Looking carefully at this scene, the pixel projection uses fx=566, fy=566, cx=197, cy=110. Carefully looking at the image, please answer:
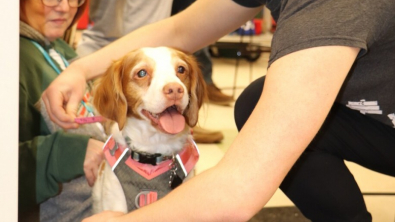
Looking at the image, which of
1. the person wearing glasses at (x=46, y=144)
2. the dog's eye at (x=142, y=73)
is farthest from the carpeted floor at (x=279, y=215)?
the dog's eye at (x=142, y=73)

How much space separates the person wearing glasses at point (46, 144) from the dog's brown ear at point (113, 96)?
0.44ft

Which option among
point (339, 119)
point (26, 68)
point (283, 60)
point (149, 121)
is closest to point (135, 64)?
point (149, 121)

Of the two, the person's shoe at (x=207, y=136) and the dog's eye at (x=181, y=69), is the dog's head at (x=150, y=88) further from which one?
the person's shoe at (x=207, y=136)

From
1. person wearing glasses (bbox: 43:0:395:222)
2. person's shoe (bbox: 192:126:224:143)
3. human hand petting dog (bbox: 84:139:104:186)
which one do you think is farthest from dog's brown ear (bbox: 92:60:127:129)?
person's shoe (bbox: 192:126:224:143)

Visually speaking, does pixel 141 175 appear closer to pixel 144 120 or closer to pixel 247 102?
pixel 144 120

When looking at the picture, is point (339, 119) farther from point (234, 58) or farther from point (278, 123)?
point (234, 58)

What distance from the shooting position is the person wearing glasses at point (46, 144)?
1.56m

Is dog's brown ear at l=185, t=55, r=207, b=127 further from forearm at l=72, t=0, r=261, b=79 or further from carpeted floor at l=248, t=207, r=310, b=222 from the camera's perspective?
carpeted floor at l=248, t=207, r=310, b=222

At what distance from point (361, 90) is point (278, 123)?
515 mm

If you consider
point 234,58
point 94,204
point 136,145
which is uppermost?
point 136,145

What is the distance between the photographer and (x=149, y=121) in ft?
4.89

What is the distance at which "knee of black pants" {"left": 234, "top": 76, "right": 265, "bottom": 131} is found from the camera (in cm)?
150
